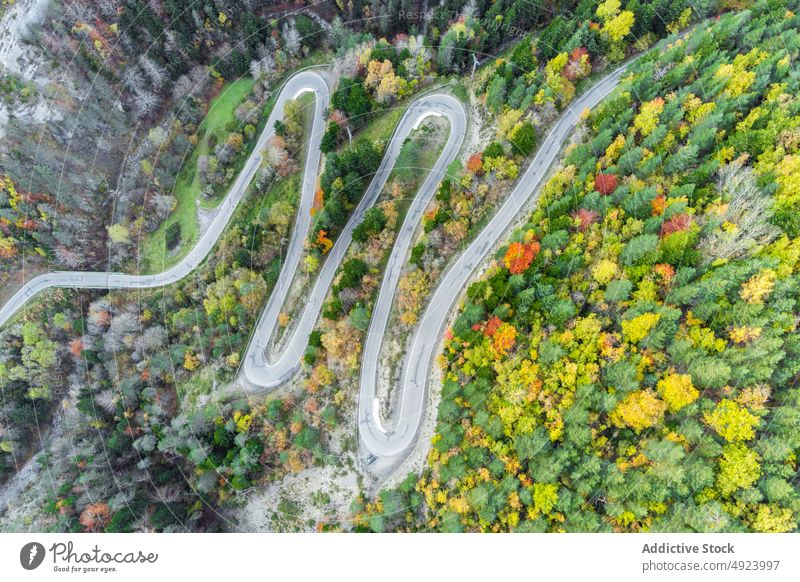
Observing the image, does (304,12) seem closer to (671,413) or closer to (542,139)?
(542,139)

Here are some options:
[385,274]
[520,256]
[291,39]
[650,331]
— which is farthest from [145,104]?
[650,331]

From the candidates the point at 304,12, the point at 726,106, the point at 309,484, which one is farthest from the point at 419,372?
the point at 304,12

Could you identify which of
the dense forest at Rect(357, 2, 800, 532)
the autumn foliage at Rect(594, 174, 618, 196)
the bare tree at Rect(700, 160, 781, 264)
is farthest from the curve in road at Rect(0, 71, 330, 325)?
the bare tree at Rect(700, 160, 781, 264)

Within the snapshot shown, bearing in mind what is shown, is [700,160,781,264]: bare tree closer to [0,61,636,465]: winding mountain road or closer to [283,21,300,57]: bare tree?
[0,61,636,465]: winding mountain road

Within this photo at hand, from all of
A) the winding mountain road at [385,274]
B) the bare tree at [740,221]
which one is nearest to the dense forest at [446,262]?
the bare tree at [740,221]

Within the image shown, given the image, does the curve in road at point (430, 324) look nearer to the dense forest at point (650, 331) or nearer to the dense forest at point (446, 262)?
the dense forest at point (446, 262)

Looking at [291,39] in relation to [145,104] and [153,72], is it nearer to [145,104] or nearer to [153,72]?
[153,72]
